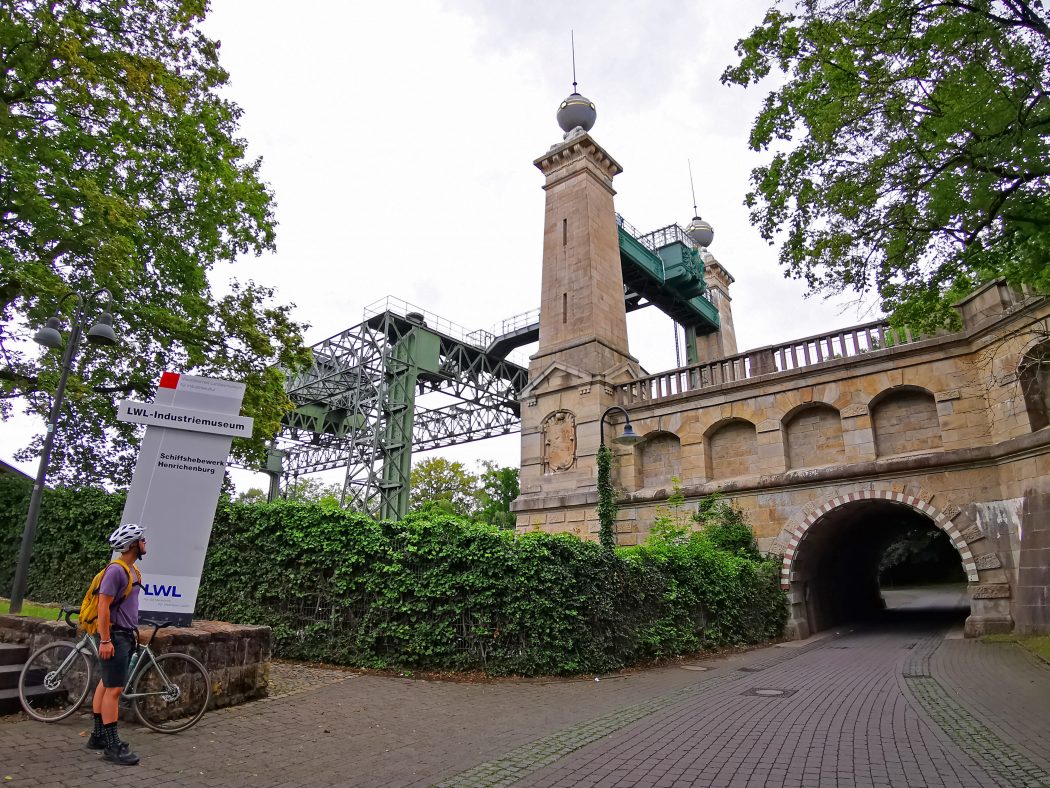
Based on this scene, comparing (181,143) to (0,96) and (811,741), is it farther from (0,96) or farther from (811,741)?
(811,741)

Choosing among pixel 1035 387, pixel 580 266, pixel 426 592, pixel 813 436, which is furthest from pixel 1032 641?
pixel 580 266

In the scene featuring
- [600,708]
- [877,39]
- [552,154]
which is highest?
[552,154]

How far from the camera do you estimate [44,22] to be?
1076 centimetres

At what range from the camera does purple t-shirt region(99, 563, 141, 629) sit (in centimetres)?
514

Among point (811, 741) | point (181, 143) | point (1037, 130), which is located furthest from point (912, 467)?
point (181, 143)

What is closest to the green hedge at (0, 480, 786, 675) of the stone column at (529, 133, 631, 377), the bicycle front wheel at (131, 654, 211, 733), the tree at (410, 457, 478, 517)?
the bicycle front wheel at (131, 654, 211, 733)

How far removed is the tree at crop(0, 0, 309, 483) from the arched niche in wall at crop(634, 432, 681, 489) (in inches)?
421

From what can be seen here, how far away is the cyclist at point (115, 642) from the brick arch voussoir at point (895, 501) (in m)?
14.7

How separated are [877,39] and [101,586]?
11490 millimetres

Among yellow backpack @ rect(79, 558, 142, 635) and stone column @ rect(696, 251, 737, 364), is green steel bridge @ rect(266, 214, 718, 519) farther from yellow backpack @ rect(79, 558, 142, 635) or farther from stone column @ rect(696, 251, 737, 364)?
yellow backpack @ rect(79, 558, 142, 635)

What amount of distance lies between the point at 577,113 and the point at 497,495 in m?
28.4

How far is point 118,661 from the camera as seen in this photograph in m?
5.03

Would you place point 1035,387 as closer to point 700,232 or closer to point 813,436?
point 813,436

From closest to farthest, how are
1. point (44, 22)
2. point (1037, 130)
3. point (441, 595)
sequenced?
point (1037, 130)
point (441, 595)
point (44, 22)
